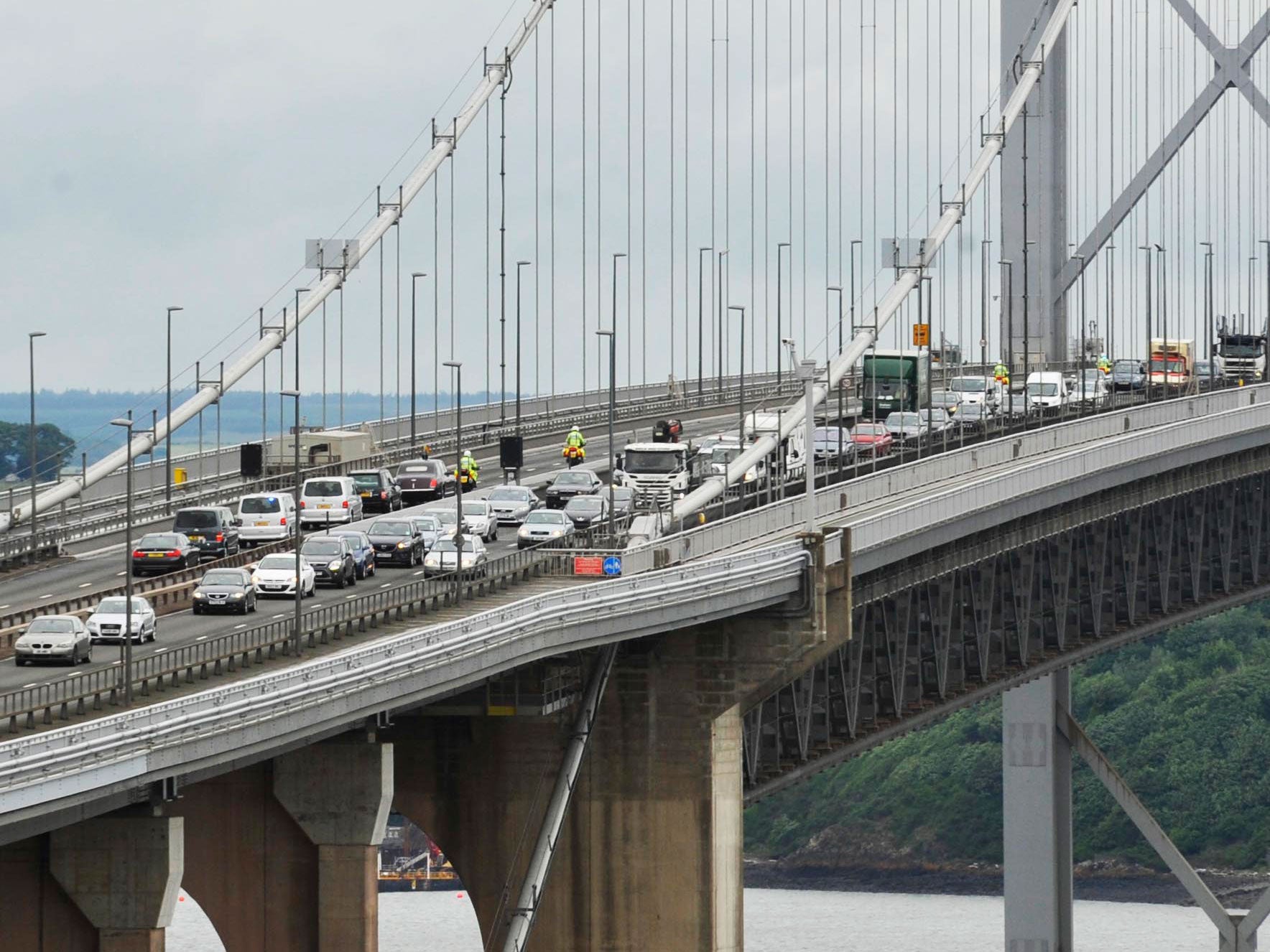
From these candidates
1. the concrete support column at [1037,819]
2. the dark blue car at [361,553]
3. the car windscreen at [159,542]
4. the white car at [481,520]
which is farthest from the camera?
the concrete support column at [1037,819]

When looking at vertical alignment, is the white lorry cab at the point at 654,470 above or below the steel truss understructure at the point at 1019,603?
above

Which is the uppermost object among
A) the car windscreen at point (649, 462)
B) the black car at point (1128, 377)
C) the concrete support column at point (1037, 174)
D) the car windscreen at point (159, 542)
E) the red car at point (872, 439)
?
the concrete support column at point (1037, 174)

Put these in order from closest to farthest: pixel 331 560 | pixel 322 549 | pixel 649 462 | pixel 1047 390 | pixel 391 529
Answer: pixel 331 560
pixel 322 549
pixel 391 529
pixel 649 462
pixel 1047 390

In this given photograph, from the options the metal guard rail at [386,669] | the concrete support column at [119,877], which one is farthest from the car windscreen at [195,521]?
the concrete support column at [119,877]

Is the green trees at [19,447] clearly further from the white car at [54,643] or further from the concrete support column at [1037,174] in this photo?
the white car at [54,643]

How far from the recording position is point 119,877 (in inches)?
1741

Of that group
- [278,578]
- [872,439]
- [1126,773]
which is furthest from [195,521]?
[1126,773]

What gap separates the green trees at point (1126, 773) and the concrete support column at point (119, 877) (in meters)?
111

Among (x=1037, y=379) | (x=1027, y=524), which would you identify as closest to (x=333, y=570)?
(x=1027, y=524)

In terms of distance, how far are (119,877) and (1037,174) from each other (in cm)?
6745

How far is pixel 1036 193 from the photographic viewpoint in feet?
349

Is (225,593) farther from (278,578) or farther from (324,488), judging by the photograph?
(324,488)

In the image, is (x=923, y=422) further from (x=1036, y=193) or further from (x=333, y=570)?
(x=333, y=570)

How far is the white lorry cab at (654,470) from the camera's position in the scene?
74562mm
